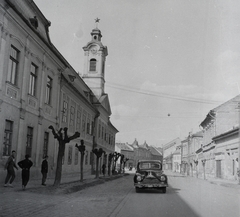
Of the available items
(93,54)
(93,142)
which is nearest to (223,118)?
(93,142)

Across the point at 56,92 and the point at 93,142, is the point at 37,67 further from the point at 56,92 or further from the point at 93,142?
the point at 93,142

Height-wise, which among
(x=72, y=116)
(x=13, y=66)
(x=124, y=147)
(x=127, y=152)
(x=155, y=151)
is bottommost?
(x=127, y=152)

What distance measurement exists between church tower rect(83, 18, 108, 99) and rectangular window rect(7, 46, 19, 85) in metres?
29.6

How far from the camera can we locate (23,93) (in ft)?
57.2

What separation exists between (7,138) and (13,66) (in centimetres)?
373

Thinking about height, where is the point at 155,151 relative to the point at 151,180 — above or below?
above

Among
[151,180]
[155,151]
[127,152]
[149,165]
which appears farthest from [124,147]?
[151,180]

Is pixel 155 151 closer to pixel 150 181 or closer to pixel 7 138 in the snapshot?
pixel 150 181

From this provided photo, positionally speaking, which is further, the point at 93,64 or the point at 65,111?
the point at 93,64

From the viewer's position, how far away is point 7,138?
15.9 metres

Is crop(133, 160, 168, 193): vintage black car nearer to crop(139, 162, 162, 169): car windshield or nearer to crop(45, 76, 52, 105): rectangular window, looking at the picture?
crop(139, 162, 162, 169): car windshield

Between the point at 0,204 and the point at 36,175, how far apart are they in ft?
34.7

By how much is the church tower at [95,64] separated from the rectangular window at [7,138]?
30.4m

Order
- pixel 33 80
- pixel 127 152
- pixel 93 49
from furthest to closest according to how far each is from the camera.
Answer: pixel 127 152 < pixel 93 49 < pixel 33 80
